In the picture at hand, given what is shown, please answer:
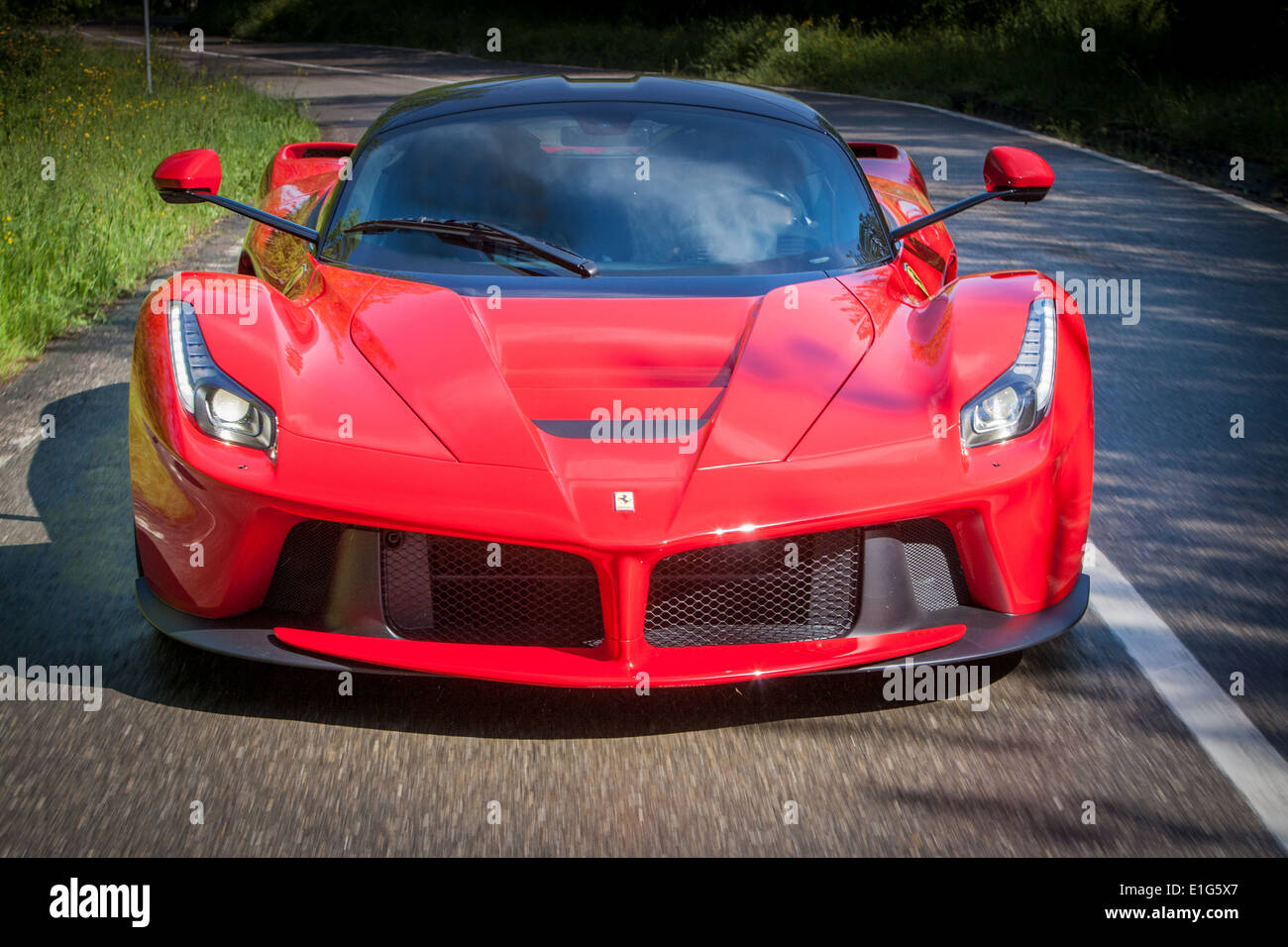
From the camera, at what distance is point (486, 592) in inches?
111

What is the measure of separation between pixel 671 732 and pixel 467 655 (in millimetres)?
487

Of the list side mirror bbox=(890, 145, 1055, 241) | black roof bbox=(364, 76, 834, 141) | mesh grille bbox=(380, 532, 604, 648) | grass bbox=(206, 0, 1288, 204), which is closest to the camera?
mesh grille bbox=(380, 532, 604, 648)

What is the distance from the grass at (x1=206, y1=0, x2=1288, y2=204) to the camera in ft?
47.0

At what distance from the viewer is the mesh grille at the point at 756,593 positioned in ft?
9.23

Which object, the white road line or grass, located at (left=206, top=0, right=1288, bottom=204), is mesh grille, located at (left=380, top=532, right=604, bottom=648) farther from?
grass, located at (left=206, top=0, right=1288, bottom=204)

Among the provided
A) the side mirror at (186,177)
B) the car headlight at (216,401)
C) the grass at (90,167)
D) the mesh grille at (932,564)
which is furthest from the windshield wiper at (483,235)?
the grass at (90,167)

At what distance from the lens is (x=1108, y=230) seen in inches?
370

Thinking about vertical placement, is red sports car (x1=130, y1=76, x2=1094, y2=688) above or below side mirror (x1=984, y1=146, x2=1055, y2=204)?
→ below

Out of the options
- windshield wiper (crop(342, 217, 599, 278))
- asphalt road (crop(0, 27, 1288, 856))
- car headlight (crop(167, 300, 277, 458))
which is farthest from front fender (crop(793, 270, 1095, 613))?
car headlight (crop(167, 300, 277, 458))

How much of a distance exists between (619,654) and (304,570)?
→ 0.71 m

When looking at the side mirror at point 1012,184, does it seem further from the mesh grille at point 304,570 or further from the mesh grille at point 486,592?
the mesh grille at point 304,570

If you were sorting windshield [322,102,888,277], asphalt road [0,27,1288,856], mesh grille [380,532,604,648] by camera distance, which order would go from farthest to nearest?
windshield [322,102,888,277] < mesh grille [380,532,604,648] < asphalt road [0,27,1288,856]

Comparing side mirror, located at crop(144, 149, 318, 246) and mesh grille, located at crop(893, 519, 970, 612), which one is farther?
side mirror, located at crop(144, 149, 318, 246)

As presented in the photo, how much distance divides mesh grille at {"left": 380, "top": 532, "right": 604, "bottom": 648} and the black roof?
75.6 inches
